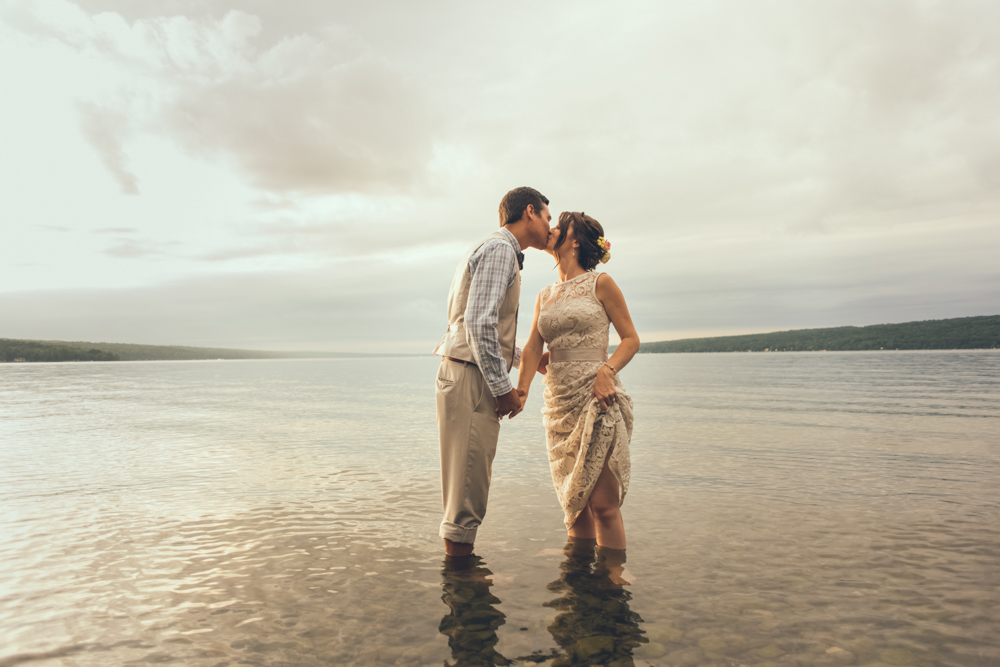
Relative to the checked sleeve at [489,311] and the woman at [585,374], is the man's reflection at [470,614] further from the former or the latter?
the checked sleeve at [489,311]

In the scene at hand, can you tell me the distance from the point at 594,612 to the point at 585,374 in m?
1.69

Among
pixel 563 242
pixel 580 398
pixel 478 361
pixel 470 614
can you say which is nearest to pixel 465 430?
pixel 478 361

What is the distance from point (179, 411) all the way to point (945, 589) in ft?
71.1

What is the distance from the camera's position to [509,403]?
3.84m

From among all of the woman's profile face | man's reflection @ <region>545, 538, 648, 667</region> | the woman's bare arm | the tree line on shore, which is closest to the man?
the woman's profile face

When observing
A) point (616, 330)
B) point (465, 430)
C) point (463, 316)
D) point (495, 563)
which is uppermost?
point (463, 316)

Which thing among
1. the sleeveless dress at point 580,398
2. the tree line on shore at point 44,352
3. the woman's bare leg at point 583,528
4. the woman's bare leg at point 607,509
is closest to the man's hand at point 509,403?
the sleeveless dress at point 580,398

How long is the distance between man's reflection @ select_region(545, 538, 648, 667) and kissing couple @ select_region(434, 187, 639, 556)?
23 centimetres

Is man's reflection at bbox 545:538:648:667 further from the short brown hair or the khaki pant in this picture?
the short brown hair

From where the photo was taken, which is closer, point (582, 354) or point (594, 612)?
point (594, 612)

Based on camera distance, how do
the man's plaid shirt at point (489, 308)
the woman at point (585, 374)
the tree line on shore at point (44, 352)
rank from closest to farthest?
1. the man's plaid shirt at point (489, 308)
2. the woman at point (585, 374)
3. the tree line on shore at point (44, 352)

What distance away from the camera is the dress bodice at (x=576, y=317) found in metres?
4.23

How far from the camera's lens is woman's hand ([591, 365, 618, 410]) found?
4125mm

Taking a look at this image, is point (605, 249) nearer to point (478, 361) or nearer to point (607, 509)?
point (478, 361)
